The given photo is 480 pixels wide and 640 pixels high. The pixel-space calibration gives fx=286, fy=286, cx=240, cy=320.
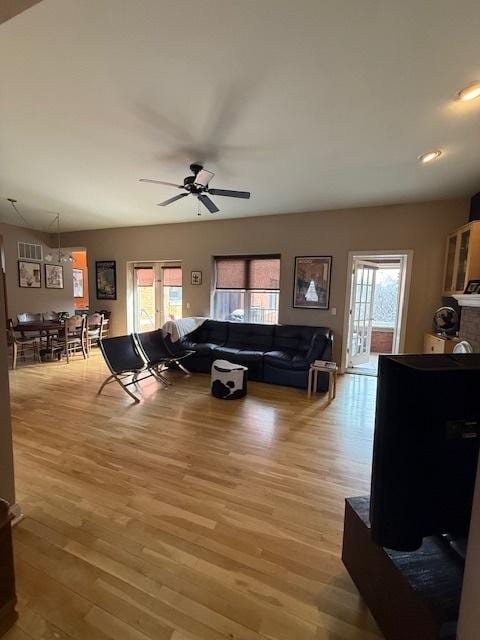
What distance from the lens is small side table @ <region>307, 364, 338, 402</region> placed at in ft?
13.1

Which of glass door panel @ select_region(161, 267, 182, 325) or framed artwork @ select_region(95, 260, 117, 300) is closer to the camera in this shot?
glass door panel @ select_region(161, 267, 182, 325)

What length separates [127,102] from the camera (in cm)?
259

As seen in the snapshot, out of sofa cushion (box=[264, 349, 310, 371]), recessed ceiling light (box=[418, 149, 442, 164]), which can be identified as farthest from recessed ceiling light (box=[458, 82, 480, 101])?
sofa cushion (box=[264, 349, 310, 371])

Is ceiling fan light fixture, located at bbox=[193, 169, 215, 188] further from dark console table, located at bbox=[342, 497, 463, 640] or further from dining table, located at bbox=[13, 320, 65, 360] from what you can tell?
dining table, located at bbox=[13, 320, 65, 360]

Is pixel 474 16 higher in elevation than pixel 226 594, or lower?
higher

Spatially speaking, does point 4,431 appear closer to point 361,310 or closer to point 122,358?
point 122,358

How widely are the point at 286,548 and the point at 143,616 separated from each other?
2.61 feet

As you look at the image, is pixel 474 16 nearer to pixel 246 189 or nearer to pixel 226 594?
pixel 246 189

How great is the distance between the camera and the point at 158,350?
4.62m

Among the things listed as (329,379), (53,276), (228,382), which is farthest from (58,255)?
(329,379)

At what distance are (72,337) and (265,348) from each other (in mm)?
4076

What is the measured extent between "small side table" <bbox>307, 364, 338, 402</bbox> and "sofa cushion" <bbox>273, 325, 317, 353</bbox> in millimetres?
756

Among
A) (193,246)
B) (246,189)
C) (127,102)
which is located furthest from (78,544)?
(193,246)

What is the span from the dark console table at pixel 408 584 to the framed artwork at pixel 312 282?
4129 mm
